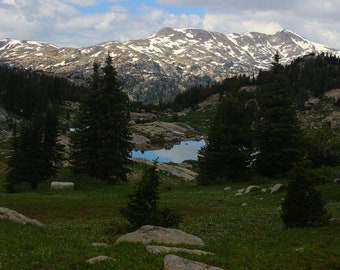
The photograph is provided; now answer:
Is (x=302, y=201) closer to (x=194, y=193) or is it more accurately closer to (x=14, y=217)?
(x=14, y=217)

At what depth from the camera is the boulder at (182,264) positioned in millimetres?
13234

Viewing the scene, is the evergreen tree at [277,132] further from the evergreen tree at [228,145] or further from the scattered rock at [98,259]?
the scattered rock at [98,259]

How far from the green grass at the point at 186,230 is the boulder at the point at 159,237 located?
34.3 inches

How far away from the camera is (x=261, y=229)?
908 inches

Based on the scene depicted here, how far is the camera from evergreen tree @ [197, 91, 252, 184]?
159ft

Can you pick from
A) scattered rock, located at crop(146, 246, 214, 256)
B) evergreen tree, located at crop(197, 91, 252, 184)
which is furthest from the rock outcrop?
evergreen tree, located at crop(197, 91, 252, 184)

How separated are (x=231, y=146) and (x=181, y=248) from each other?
3247 cm

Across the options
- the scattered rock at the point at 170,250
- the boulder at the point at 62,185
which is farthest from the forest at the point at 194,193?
the boulder at the point at 62,185

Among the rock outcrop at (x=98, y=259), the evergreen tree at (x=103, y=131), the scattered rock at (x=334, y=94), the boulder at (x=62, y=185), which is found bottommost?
the boulder at (x=62, y=185)

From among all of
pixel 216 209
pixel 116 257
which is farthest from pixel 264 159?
pixel 116 257

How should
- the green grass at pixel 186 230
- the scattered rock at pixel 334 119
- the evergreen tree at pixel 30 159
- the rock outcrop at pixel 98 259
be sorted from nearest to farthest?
→ the rock outcrop at pixel 98 259 < the green grass at pixel 186 230 < the evergreen tree at pixel 30 159 < the scattered rock at pixel 334 119

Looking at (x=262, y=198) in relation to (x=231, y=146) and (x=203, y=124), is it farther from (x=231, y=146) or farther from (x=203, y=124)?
(x=203, y=124)

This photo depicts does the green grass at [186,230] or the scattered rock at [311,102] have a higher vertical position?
the scattered rock at [311,102]

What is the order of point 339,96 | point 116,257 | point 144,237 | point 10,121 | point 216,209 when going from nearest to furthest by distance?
point 116,257 < point 144,237 < point 216,209 < point 10,121 < point 339,96
